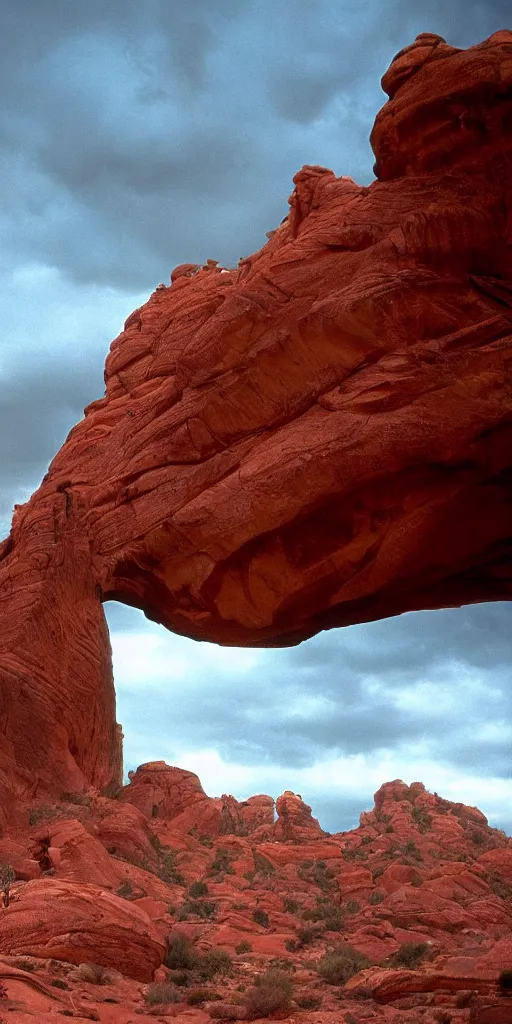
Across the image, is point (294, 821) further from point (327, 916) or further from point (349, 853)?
point (327, 916)

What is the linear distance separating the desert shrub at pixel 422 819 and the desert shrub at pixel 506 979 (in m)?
25.5

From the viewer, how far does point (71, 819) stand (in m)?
18.5

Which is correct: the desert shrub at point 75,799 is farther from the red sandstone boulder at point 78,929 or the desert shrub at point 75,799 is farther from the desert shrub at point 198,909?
the red sandstone boulder at point 78,929

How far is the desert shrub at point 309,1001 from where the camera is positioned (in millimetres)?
13345

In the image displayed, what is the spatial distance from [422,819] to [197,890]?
2359 centimetres

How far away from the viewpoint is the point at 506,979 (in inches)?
505

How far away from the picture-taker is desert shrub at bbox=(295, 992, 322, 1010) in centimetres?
1334

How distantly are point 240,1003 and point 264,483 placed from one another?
959 cm

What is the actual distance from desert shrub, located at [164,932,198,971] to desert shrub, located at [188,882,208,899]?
182 inches

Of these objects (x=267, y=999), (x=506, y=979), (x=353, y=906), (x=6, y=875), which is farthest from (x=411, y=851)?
(x=267, y=999)

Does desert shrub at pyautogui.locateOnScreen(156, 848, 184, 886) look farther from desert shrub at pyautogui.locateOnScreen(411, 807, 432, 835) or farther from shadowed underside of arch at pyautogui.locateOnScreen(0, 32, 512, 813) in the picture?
desert shrub at pyautogui.locateOnScreen(411, 807, 432, 835)

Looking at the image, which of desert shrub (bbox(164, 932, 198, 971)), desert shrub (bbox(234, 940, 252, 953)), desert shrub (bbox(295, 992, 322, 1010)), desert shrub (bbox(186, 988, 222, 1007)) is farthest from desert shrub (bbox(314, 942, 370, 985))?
desert shrub (bbox(186, 988, 222, 1007))

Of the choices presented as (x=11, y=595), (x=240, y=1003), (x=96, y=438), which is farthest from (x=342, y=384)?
(x=240, y=1003)

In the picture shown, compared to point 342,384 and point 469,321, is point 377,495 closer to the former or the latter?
point 342,384
